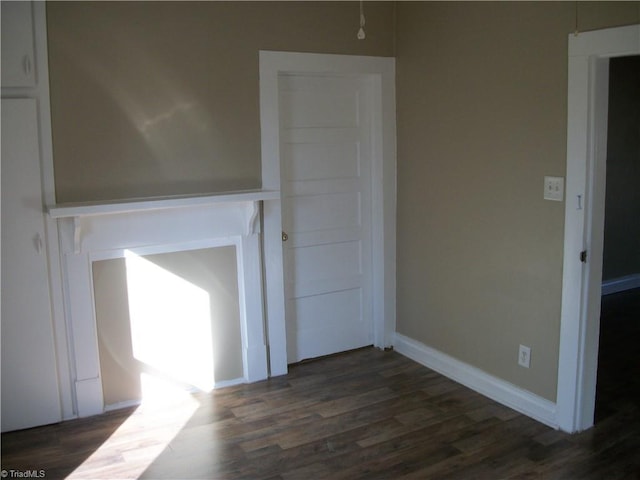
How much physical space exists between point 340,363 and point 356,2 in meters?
2.39

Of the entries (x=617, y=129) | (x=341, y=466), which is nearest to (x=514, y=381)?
(x=341, y=466)

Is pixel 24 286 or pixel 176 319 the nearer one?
pixel 24 286

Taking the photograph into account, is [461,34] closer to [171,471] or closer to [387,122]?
[387,122]

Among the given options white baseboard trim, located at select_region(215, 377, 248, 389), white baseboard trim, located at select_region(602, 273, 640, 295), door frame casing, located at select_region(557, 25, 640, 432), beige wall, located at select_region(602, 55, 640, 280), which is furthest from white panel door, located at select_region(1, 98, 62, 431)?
white baseboard trim, located at select_region(602, 273, 640, 295)

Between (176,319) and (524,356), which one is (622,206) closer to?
(524,356)

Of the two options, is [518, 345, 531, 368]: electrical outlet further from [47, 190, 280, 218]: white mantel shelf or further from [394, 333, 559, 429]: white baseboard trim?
[47, 190, 280, 218]: white mantel shelf

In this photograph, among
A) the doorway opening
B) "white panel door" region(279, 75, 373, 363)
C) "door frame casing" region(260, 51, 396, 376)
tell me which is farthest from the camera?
the doorway opening

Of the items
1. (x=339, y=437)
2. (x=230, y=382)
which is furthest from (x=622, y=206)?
(x=230, y=382)

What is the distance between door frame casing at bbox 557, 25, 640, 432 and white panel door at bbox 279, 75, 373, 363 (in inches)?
60.6

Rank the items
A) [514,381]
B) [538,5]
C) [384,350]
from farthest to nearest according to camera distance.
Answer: [384,350], [514,381], [538,5]

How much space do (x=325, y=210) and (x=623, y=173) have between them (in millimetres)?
3084

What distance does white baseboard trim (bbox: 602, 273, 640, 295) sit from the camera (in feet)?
18.6

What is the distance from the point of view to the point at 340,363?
4.17 metres

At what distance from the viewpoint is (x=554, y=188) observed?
3.11 meters
